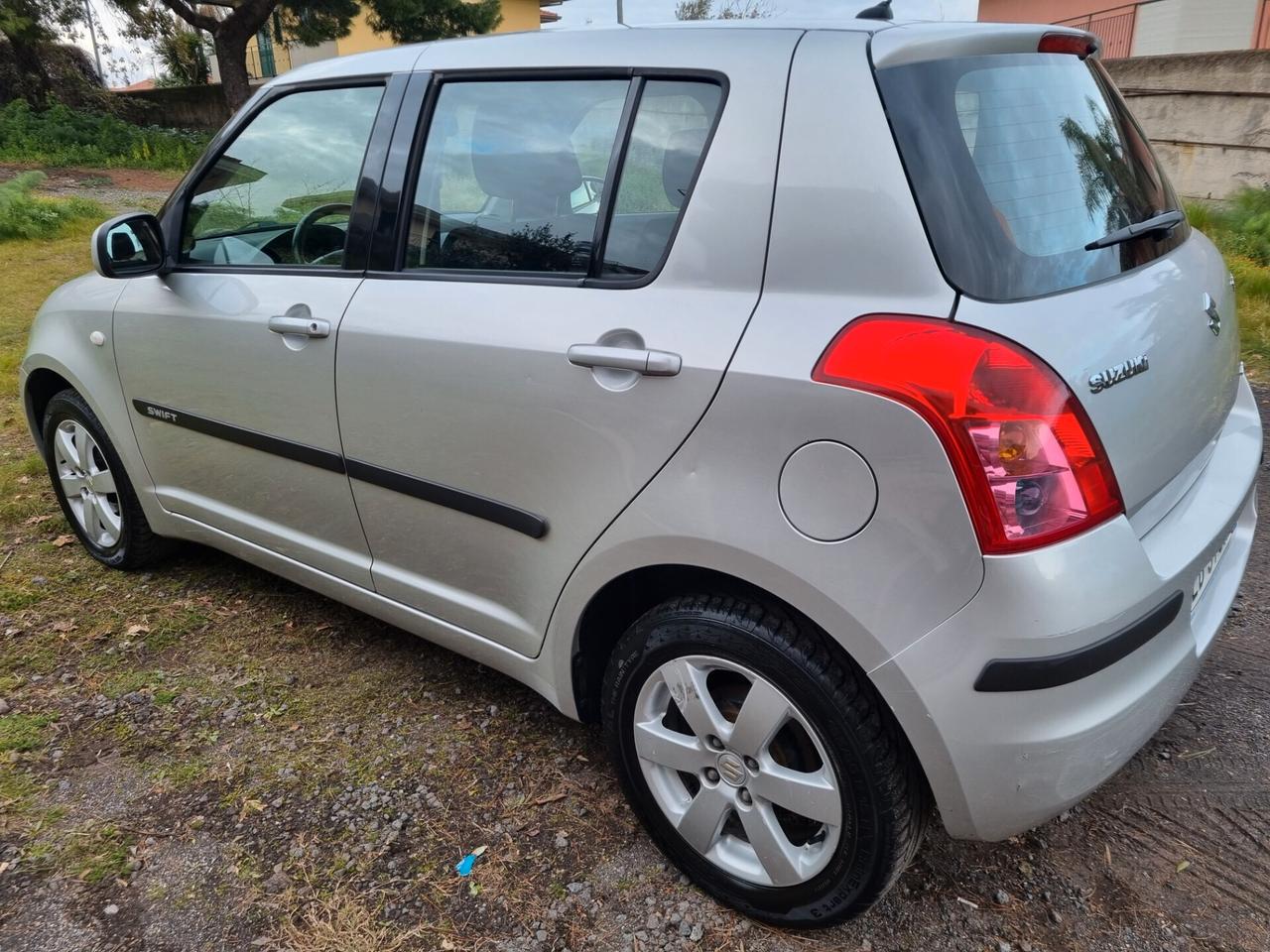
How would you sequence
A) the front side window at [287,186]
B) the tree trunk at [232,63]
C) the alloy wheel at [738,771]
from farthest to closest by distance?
the tree trunk at [232,63], the front side window at [287,186], the alloy wheel at [738,771]

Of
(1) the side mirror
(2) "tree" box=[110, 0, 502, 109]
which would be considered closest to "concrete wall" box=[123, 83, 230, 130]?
(2) "tree" box=[110, 0, 502, 109]

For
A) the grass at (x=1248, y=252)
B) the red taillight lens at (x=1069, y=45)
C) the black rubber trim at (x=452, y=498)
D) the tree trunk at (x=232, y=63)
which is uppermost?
the tree trunk at (x=232, y=63)

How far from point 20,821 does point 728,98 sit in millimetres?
2396

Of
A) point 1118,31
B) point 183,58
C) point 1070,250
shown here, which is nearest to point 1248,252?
point 1070,250

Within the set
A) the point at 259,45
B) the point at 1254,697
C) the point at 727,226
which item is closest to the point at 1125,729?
the point at 727,226

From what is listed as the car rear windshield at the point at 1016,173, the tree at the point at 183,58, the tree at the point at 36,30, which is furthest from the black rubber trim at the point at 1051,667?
the tree at the point at 183,58

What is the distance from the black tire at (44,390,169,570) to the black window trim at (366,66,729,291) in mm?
1603

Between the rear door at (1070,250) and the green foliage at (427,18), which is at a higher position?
the green foliage at (427,18)

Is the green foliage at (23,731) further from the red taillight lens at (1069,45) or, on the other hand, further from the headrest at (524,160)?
the red taillight lens at (1069,45)

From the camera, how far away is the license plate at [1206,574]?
72.5 inches

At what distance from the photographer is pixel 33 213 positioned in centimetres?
1052

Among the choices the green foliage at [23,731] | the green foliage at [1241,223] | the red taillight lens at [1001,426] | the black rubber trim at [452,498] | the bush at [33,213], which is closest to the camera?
the red taillight lens at [1001,426]

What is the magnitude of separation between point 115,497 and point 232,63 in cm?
1817

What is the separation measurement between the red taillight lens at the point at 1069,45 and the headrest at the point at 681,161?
73 cm
